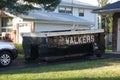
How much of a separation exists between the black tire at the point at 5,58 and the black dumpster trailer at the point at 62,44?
1553 mm

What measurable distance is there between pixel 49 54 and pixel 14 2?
209 inches

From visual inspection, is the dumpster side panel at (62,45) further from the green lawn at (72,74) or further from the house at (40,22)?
the house at (40,22)

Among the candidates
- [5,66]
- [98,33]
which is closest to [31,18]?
[98,33]

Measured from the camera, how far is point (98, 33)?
19797mm

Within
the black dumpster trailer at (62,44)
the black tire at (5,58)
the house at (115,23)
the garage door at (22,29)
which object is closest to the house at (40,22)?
the garage door at (22,29)

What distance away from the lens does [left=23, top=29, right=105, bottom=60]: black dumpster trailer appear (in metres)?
17.6

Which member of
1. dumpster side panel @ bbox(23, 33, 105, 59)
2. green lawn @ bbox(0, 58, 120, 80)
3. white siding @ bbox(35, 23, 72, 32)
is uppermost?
white siding @ bbox(35, 23, 72, 32)

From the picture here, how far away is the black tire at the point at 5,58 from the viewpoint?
16.9 meters

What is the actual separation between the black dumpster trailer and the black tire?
1.55 m

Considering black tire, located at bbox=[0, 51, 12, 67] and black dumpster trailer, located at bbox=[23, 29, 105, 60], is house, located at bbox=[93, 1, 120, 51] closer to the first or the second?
black dumpster trailer, located at bbox=[23, 29, 105, 60]

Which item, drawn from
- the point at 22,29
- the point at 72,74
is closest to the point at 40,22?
the point at 22,29

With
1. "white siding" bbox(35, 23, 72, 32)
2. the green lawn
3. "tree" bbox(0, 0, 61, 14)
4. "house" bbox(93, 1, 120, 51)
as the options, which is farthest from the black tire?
"white siding" bbox(35, 23, 72, 32)

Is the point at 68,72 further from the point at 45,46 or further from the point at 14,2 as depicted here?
the point at 14,2

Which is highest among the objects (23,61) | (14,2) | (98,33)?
(14,2)
